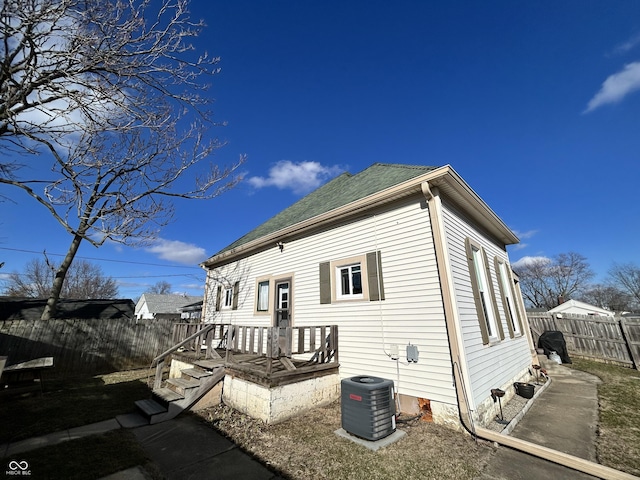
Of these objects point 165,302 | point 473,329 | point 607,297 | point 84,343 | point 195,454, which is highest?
point 607,297

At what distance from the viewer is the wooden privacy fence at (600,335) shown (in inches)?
380

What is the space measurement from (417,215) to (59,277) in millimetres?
15091

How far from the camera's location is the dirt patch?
10.8 feet

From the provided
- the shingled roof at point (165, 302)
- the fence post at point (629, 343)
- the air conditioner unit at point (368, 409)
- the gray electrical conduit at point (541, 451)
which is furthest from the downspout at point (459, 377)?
the shingled roof at point (165, 302)

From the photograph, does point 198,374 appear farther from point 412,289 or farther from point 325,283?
point 412,289

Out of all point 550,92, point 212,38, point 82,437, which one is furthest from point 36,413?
point 550,92

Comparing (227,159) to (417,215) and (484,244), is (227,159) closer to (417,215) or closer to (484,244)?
(417,215)

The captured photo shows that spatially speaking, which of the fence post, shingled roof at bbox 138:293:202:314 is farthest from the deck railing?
shingled roof at bbox 138:293:202:314

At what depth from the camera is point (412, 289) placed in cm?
532

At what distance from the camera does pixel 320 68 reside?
31.3 ft

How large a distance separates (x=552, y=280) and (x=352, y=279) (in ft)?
185


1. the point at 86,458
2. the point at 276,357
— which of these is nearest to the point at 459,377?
the point at 276,357

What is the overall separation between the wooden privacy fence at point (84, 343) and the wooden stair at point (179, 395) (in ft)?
22.7

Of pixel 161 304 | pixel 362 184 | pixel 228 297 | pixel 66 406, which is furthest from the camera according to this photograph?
pixel 161 304
